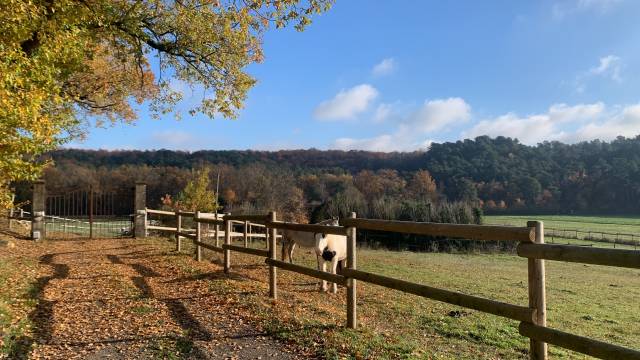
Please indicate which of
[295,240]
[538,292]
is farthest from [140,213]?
[538,292]

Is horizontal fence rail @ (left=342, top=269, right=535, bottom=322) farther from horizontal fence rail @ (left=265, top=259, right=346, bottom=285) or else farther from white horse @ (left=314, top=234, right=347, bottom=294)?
white horse @ (left=314, top=234, right=347, bottom=294)

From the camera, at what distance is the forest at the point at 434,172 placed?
70.0m

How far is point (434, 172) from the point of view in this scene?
9600 centimetres

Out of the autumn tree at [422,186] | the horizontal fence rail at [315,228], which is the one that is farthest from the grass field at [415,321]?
the autumn tree at [422,186]

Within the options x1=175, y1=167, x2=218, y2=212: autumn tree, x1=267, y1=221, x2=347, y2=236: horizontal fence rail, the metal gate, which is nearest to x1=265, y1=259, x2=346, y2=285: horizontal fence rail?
x1=267, y1=221, x2=347, y2=236: horizontal fence rail

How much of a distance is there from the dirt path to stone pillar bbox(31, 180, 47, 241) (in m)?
7.13

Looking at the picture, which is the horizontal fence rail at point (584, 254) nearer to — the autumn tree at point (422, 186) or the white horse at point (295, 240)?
the white horse at point (295, 240)

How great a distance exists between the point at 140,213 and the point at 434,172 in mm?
82412

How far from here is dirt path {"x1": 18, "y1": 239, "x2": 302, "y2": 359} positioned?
216 inches

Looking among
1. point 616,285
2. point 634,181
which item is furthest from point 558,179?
point 616,285

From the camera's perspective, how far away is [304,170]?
311ft

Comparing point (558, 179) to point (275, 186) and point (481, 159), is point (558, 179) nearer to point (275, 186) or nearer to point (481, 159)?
point (481, 159)

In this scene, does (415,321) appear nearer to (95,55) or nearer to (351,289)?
(351,289)

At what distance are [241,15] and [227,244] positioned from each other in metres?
6.43
